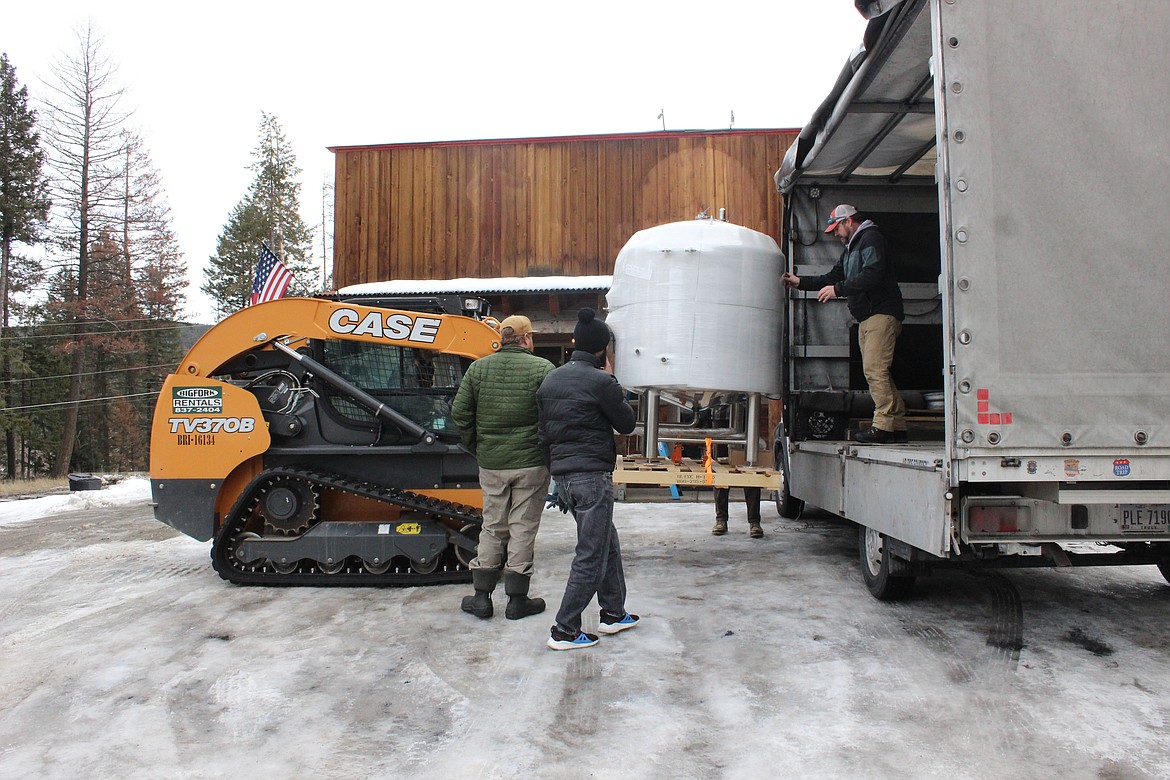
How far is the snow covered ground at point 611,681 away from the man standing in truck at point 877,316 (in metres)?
1.19

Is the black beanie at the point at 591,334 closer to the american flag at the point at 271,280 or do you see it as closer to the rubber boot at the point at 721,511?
the rubber boot at the point at 721,511

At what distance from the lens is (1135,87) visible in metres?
3.64

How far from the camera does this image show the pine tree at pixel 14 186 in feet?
82.4

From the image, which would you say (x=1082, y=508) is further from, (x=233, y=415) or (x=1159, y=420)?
(x=233, y=415)

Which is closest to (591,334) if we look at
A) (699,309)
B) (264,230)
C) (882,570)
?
(699,309)

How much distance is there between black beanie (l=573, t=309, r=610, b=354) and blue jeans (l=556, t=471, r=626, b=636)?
74cm

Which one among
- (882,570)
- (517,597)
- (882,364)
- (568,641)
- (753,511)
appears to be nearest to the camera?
(568,641)

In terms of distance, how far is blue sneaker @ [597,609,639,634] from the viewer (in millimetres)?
4402

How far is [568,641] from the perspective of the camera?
4141 mm

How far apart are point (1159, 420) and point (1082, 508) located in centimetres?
54

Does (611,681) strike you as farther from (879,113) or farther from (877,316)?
(879,113)

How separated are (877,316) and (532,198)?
923cm

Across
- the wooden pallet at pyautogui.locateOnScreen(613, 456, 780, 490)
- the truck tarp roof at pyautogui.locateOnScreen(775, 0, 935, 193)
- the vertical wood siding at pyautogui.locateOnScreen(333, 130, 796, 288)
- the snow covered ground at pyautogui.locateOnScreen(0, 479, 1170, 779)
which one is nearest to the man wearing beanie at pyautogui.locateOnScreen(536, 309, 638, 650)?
the snow covered ground at pyautogui.locateOnScreen(0, 479, 1170, 779)

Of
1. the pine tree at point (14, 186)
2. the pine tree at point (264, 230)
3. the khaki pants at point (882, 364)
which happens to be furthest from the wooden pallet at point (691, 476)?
the pine tree at point (264, 230)
